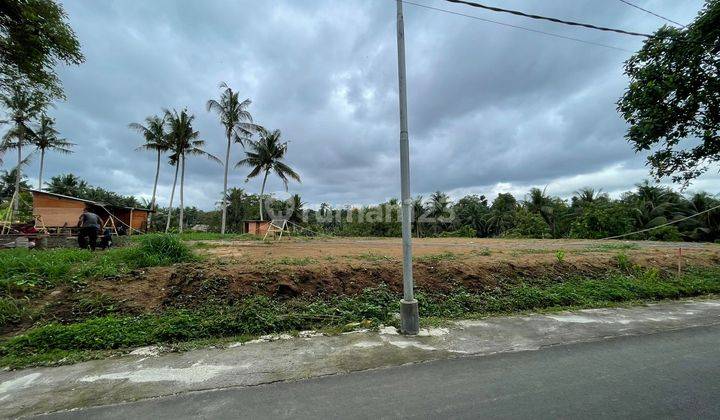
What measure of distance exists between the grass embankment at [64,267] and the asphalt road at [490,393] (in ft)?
12.9

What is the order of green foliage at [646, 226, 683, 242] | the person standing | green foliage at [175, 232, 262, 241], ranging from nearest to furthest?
1. the person standing
2. green foliage at [175, 232, 262, 241]
3. green foliage at [646, 226, 683, 242]

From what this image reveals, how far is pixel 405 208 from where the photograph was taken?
15.9ft

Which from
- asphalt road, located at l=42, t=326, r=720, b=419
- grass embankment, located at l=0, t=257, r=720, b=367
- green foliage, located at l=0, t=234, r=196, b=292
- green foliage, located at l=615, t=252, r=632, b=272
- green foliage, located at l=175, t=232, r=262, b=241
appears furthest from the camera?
green foliage, located at l=175, t=232, r=262, b=241

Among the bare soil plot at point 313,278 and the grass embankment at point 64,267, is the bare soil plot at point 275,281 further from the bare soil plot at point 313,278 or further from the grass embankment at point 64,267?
the grass embankment at point 64,267

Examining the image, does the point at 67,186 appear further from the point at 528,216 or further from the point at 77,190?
the point at 528,216

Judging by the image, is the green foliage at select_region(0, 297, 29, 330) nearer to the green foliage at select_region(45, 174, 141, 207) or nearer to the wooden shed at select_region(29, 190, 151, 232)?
the wooden shed at select_region(29, 190, 151, 232)

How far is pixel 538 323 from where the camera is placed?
5.35m

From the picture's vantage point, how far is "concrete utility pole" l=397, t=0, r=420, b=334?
475cm

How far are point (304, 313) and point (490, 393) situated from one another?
3155 mm

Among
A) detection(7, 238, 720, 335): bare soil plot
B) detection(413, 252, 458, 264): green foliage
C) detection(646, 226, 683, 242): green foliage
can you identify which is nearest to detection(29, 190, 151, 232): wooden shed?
detection(7, 238, 720, 335): bare soil plot

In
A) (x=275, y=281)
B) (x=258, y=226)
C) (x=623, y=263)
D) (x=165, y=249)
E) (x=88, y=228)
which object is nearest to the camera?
(x=275, y=281)

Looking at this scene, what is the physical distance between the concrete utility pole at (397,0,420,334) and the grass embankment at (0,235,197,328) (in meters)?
5.54

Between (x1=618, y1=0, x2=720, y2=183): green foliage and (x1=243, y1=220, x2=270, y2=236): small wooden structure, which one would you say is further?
(x1=243, y1=220, x2=270, y2=236): small wooden structure

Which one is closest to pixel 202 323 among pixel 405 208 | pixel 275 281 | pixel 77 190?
pixel 275 281
